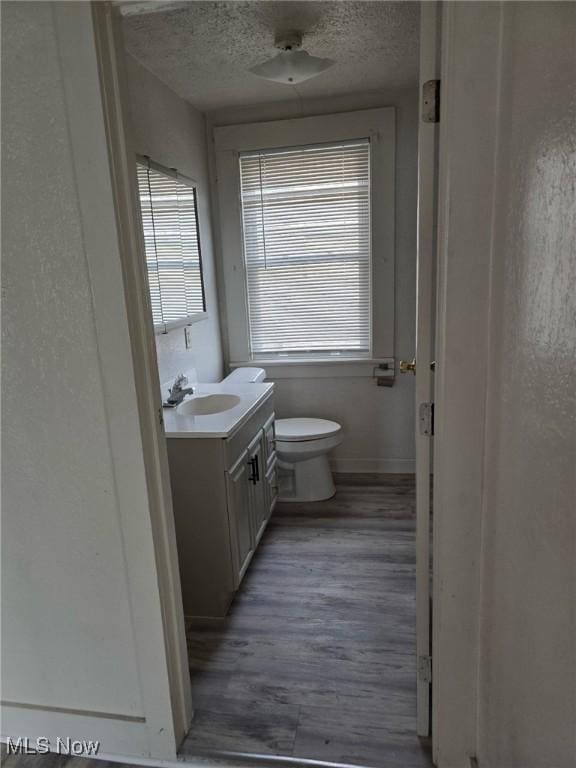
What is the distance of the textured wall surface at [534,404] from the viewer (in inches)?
28.9

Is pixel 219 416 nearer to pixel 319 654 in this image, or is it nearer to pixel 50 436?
pixel 50 436

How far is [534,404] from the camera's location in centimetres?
87

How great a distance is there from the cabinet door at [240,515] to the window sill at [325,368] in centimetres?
136

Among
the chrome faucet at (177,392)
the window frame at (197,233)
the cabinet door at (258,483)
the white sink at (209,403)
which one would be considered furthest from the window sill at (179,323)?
the cabinet door at (258,483)

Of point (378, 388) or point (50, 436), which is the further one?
point (378, 388)

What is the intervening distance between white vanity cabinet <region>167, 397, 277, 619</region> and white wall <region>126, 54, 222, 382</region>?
65 centimetres

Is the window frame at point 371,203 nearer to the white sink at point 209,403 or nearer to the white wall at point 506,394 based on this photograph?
the white sink at point 209,403

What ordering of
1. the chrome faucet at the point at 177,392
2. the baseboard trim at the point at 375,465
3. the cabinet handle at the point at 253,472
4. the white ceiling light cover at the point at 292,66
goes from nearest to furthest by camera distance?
the white ceiling light cover at the point at 292,66 < the cabinet handle at the point at 253,472 < the chrome faucet at the point at 177,392 < the baseboard trim at the point at 375,465

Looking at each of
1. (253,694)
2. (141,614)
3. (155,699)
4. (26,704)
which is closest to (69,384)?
(141,614)

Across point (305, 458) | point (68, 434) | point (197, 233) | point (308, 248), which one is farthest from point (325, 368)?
point (68, 434)

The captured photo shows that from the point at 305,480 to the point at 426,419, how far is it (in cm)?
193

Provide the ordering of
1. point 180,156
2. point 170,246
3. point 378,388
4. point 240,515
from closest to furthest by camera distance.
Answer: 1. point 240,515
2. point 170,246
3. point 180,156
4. point 378,388

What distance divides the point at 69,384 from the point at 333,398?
2.38 m

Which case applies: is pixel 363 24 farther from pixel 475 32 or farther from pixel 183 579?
pixel 183 579
